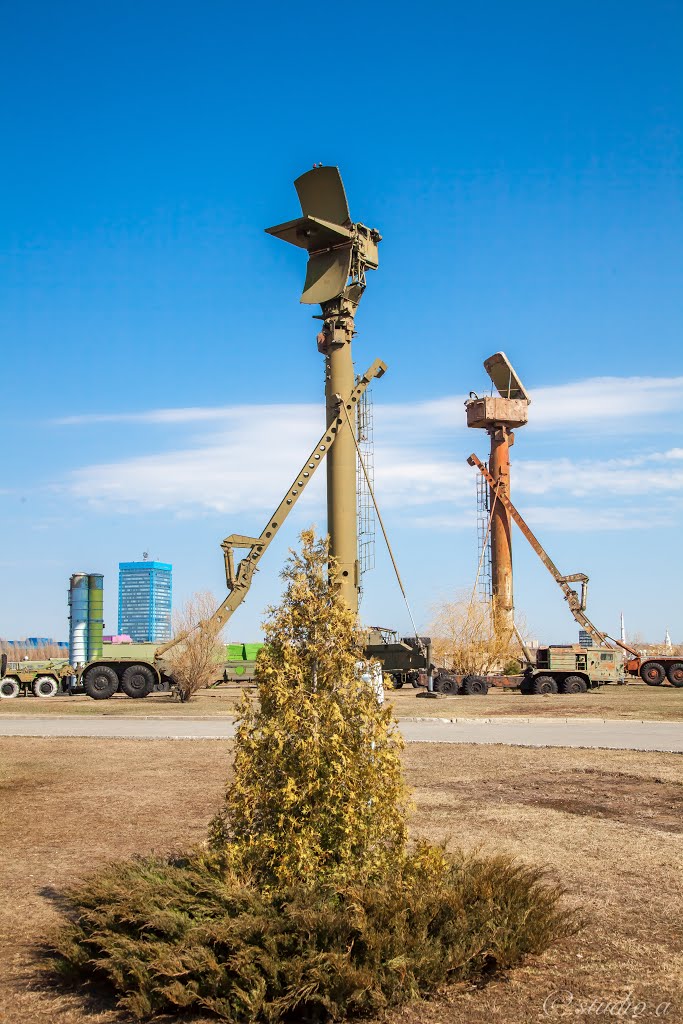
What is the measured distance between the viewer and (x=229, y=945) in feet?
15.7

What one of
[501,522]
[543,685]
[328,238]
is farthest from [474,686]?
[501,522]

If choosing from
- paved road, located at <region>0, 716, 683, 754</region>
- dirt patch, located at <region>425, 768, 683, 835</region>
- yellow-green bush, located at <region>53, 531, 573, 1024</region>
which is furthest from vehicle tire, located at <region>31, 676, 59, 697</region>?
yellow-green bush, located at <region>53, 531, 573, 1024</region>

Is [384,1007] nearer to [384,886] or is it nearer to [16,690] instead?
[384,886]

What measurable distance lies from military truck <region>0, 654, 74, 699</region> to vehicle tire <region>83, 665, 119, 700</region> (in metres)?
2.84

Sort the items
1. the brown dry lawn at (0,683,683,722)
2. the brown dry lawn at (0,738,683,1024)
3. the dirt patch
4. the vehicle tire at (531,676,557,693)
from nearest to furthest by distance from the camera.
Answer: the brown dry lawn at (0,738,683,1024)
the dirt patch
the brown dry lawn at (0,683,683,722)
the vehicle tire at (531,676,557,693)

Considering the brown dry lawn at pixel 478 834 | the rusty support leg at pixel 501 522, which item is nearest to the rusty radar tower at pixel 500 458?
the rusty support leg at pixel 501 522

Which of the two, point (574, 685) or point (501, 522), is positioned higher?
point (501, 522)

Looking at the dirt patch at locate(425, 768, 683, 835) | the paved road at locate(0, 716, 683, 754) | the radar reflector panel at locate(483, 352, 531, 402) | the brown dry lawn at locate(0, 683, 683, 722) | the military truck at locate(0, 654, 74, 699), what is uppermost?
the radar reflector panel at locate(483, 352, 531, 402)

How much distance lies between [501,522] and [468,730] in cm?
3623

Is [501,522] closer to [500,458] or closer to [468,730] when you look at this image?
[500,458]

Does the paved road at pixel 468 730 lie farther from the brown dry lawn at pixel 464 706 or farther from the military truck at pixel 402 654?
the military truck at pixel 402 654

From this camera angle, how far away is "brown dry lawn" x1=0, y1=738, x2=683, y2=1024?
495 cm

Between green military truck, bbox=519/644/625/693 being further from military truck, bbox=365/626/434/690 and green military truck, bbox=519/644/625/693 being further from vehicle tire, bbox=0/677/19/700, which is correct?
vehicle tire, bbox=0/677/19/700

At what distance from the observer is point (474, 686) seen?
117 feet
